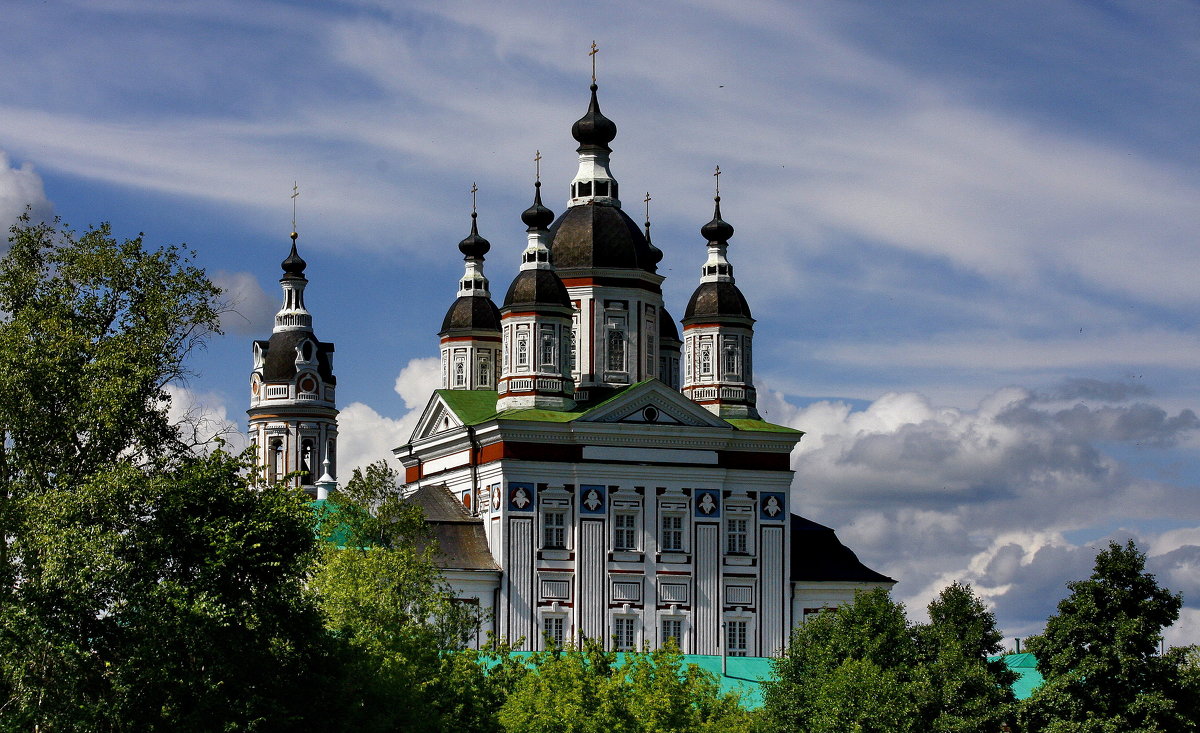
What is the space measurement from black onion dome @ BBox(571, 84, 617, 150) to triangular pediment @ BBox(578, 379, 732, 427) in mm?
12335

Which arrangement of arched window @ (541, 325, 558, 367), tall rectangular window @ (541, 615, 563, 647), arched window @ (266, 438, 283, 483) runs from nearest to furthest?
tall rectangular window @ (541, 615, 563, 647) → arched window @ (541, 325, 558, 367) → arched window @ (266, 438, 283, 483)

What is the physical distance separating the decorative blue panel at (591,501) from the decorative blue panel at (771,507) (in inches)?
278

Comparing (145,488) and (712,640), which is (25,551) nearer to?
(145,488)

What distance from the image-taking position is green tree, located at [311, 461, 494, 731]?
1778 inches

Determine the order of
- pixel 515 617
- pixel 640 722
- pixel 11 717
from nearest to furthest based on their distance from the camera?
pixel 11 717 < pixel 640 722 < pixel 515 617

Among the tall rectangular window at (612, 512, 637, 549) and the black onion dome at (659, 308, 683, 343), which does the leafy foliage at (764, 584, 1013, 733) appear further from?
the black onion dome at (659, 308, 683, 343)

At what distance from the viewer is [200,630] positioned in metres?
37.6

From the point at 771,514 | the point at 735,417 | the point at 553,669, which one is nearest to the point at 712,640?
the point at 771,514

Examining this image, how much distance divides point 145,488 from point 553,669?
14881 mm

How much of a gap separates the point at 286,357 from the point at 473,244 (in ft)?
85.4

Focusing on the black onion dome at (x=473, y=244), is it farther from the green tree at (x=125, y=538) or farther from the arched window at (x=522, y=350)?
the green tree at (x=125, y=538)

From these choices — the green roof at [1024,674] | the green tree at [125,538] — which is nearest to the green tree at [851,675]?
the green roof at [1024,674]

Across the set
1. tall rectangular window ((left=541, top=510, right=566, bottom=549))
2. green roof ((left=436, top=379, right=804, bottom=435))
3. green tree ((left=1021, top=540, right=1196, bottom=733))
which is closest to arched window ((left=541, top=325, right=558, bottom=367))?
green roof ((left=436, top=379, right=804, bottom=435))

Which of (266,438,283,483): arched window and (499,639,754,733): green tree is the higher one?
(266,438,283,483): arched window
